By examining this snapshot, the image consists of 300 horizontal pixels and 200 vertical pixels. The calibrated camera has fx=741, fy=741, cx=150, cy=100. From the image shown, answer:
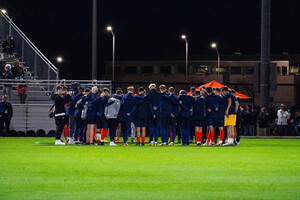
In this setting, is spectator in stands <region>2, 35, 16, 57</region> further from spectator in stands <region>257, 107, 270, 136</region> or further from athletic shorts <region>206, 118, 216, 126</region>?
athletic shorts <region>206, 118, 216, 126</region>

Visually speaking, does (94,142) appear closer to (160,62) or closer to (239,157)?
(239,157)

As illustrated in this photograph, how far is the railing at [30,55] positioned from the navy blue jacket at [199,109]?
13.6 m

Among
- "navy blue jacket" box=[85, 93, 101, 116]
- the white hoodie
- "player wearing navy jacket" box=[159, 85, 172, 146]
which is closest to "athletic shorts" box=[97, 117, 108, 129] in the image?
"navy blue jacket" box=[85, 93, 101, 116]


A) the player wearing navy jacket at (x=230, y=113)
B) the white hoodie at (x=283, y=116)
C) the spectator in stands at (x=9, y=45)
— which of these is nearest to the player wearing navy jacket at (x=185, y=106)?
the player wearing navy jacket at (x=230, y=113)

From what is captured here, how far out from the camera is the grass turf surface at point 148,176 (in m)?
11.2

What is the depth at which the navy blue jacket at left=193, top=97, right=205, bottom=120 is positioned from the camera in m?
26.3

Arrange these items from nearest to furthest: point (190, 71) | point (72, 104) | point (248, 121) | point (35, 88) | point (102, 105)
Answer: point (102, 105), point (72, 104), point (35, 88), point (248, 121), point (190, 71)

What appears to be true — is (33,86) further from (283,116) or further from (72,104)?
(283,116)

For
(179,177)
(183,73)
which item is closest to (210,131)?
(179,177)

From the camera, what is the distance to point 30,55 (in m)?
41.2

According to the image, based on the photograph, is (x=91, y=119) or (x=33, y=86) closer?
(x=91, y=119)

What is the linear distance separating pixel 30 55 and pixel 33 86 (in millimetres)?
3911

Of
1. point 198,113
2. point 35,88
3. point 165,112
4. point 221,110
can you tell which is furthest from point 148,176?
point 35,88

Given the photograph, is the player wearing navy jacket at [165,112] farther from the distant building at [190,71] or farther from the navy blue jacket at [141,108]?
the distant building at [190,71]
